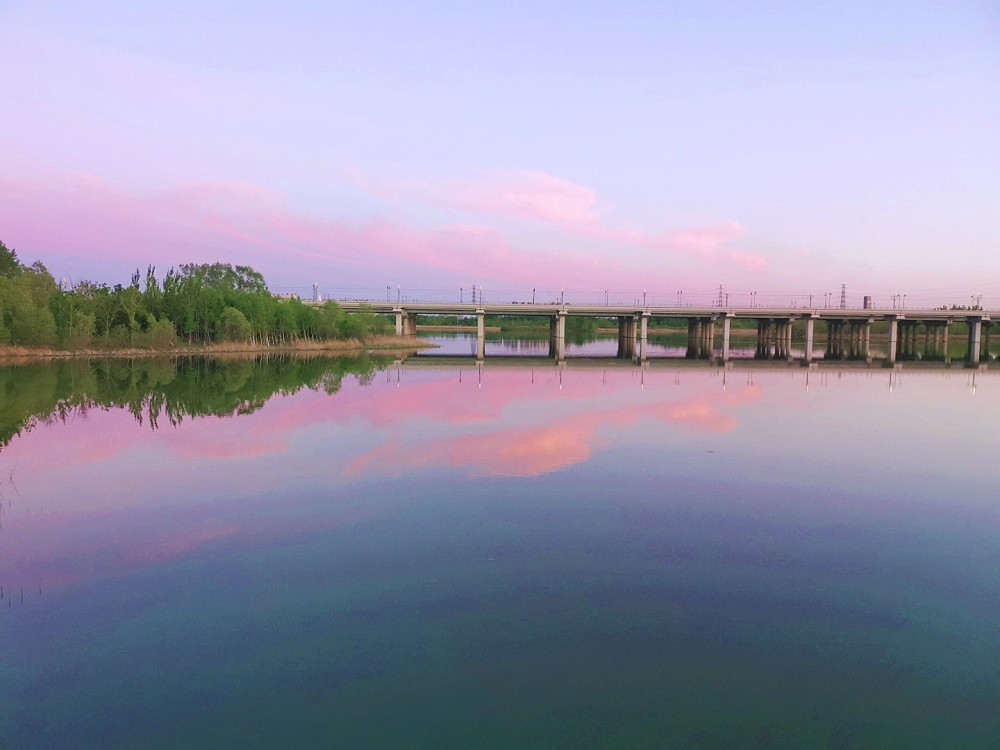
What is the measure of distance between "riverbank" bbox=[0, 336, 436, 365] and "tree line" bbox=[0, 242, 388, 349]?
1.55ft

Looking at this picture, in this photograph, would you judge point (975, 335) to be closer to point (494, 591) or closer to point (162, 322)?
point (162, 322)

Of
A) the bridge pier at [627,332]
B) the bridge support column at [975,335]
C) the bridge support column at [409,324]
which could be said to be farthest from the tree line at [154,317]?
the bridge support column at [975,335]

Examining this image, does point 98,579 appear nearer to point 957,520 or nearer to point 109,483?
point 109,483

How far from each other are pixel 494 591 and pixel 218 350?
5394cm

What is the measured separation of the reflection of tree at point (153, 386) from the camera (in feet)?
75.6

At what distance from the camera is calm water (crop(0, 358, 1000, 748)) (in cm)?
594

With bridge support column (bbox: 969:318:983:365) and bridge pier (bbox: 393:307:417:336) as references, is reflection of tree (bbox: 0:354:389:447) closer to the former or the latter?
bridge pier (bbox: 393:307:417:336)

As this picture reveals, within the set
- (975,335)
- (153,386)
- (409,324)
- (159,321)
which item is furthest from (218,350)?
(975,335)

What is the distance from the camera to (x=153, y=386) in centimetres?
3112

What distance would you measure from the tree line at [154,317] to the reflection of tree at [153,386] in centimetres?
373

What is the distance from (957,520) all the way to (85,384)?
32.4 metres

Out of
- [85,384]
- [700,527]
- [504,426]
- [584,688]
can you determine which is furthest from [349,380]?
[584,688]

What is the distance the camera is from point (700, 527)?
1125 cm

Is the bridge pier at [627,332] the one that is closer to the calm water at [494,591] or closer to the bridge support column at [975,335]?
the bridge support column at [975,335]
